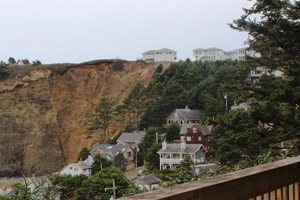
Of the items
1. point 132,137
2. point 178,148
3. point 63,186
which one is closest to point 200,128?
point 178,148

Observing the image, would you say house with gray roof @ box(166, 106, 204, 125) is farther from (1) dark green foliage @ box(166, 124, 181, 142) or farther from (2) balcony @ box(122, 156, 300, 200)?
(2) balcony @ box(122, 156, 300, 200)

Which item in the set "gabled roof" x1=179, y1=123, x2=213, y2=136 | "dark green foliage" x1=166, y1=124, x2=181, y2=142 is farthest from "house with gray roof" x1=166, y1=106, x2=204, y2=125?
"gabled roof" x1=179, y1=123, x2=213, y2=136

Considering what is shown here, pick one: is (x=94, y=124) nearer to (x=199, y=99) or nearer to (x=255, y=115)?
(x=199, y=99)

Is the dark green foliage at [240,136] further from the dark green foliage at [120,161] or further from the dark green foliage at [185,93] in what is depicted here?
the dark green foliage at [185,93]

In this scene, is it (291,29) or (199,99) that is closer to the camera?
(291,29)

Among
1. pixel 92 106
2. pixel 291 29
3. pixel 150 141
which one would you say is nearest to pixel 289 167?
pixel 291 29

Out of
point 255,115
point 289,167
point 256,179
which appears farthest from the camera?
point 255,115

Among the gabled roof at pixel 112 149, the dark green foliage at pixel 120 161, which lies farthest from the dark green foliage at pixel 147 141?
the dark green foliage at pixel 120 161
